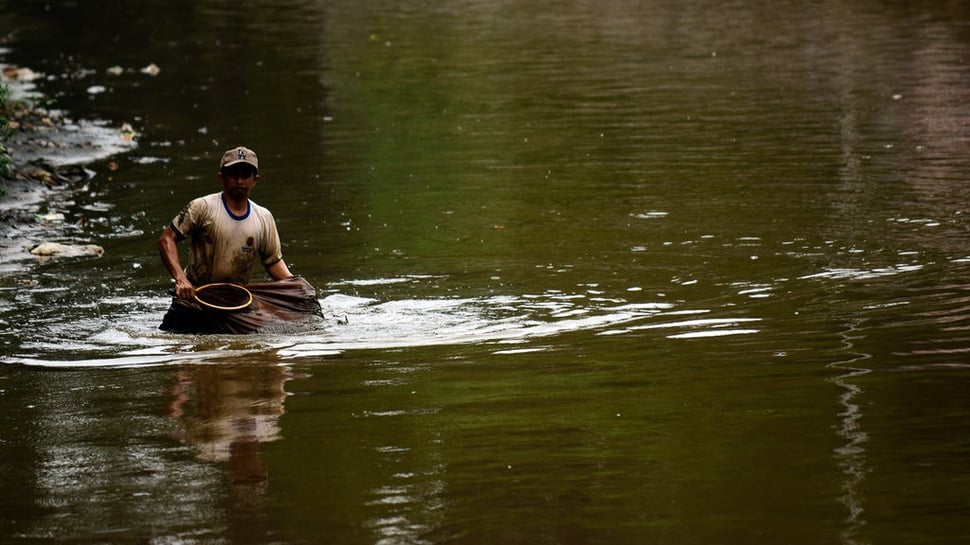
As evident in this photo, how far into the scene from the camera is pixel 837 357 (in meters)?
9.55

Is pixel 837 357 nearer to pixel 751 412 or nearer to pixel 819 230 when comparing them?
pixel 751 412

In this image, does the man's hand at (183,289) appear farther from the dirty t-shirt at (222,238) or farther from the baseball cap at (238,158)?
the baseball cap at (238,158)

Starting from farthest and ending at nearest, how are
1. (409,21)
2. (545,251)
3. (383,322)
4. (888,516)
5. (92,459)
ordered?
(409,21)
(545,251)
(383,322)
(92,459)
(888,516)

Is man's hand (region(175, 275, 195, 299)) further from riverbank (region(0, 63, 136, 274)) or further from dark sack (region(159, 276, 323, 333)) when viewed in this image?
riverbank (region(0, 63, 136, 274))

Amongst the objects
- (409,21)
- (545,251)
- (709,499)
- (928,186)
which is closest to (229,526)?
(709,499)

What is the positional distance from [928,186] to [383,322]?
7.23 meters

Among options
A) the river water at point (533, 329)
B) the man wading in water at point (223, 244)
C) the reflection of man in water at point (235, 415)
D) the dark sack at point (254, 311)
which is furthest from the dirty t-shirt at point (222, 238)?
the reflection of man in water at point (235, 415)

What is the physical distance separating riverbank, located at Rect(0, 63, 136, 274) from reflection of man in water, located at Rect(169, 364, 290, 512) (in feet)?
16.5

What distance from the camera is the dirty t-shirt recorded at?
11258 millimetres

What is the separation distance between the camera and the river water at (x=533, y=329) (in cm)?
702

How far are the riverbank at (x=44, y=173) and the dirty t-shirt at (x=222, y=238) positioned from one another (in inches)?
135

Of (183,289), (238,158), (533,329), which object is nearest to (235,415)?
(183,289)

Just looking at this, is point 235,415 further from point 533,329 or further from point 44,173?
point 44,173

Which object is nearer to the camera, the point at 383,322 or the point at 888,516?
the point at 888,516
